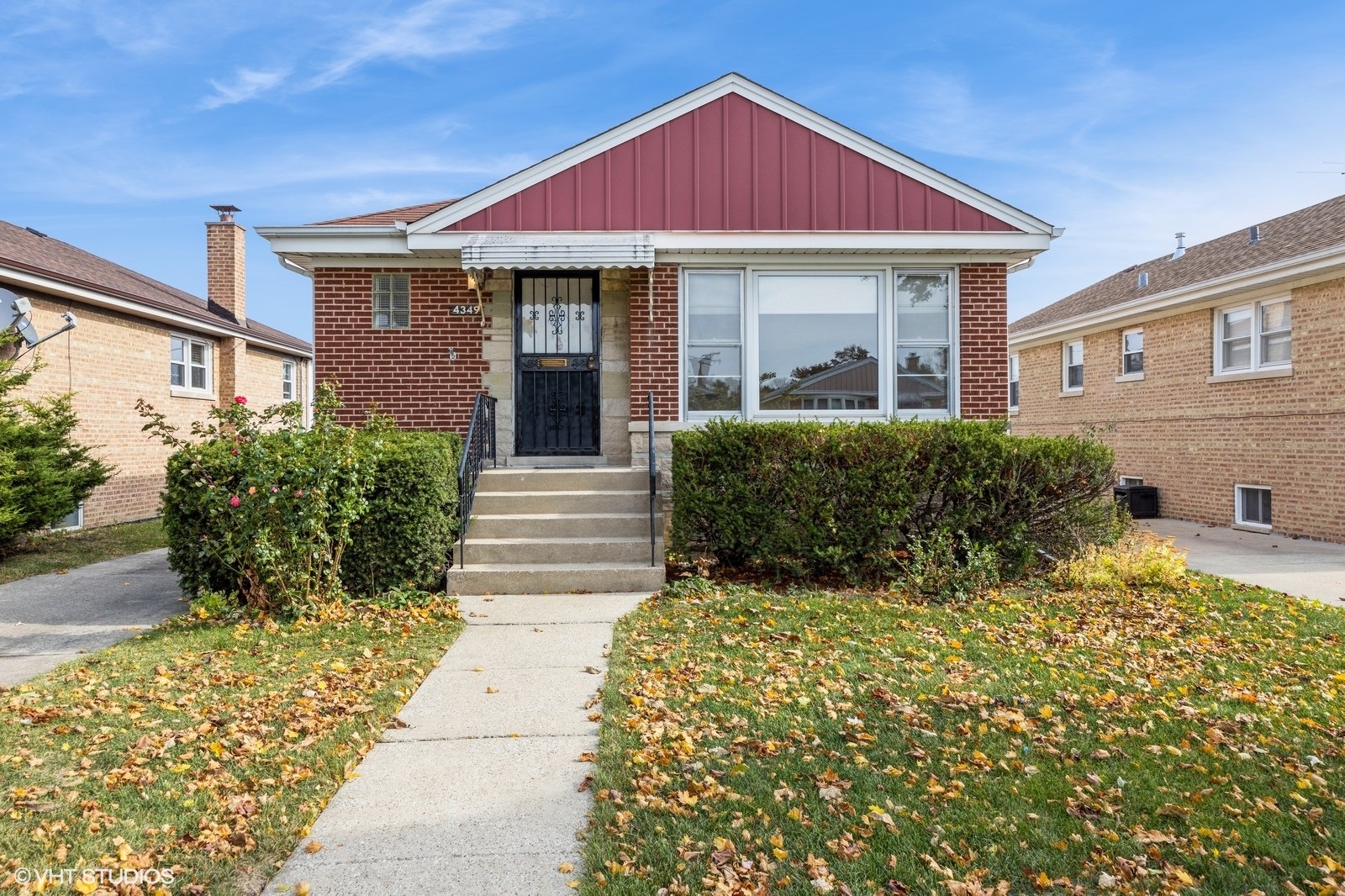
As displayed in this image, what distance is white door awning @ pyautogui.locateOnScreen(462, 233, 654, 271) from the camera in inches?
357

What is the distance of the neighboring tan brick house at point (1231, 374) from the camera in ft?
38.8

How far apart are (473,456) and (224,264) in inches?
563

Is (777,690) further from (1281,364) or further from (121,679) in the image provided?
(1281,364)

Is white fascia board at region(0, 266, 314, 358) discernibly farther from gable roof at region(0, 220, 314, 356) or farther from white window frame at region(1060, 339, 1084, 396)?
white window frame at region(1060, 339, 1084, 396)

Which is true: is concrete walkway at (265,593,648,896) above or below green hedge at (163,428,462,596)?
below

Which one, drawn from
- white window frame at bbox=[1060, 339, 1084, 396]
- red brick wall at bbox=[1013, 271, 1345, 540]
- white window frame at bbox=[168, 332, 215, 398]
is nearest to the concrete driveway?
white window frame at bbox=[168, 332, 215, 398]

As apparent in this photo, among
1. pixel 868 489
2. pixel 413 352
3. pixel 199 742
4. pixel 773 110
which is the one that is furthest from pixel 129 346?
pixel 868 489

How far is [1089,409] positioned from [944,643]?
14.4 meters

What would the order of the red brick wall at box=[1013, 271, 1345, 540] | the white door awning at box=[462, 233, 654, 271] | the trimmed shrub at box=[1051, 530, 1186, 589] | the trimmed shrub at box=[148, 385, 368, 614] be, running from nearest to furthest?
the trimmed shrub at box=[148, 385, 368, 614] < the trimmed shrub at box=[1051, 530, 1186, 589] < the white door awning at box=[462, 233, 654, 271] < the red brick wall at box=[1013, 271, 1345, 540]

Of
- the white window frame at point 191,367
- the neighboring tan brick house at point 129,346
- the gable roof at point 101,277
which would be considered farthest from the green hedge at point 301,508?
the white window frame at point 191,367

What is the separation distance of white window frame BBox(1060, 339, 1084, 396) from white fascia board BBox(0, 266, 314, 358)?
63.2 feet

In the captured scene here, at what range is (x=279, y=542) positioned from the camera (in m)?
6.51

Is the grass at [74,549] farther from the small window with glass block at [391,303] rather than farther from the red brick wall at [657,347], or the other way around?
the red brick wall at [657,347]

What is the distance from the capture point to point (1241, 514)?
1359cm
